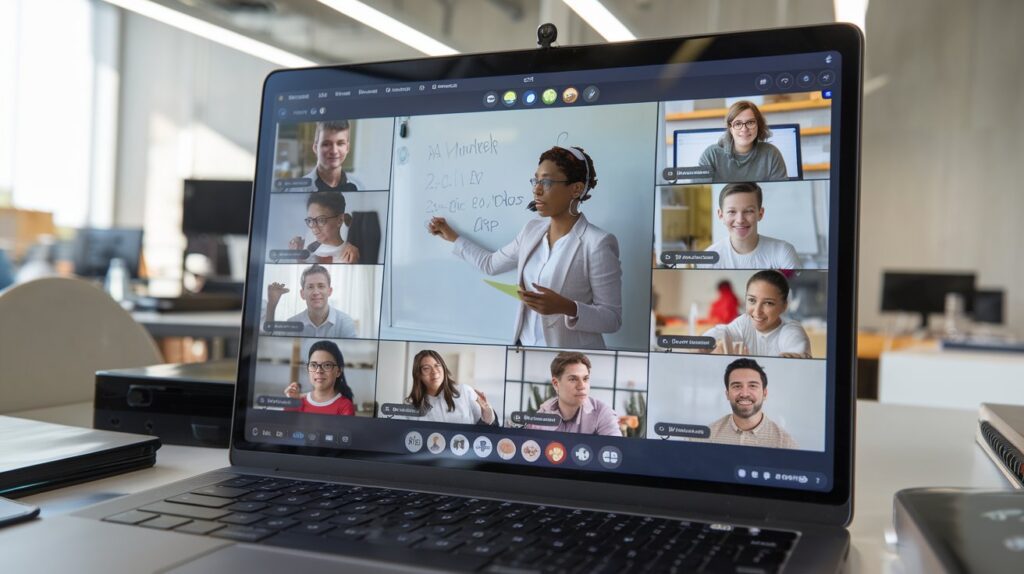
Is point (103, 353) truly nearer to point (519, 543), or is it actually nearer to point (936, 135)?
point (519, 543)

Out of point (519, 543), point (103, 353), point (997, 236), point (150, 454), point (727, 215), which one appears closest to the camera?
point (519, 543)

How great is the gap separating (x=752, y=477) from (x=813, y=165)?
0.24 meters

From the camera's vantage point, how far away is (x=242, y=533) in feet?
1.69

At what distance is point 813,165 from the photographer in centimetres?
59

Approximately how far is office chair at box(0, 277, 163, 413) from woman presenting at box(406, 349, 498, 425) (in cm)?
82

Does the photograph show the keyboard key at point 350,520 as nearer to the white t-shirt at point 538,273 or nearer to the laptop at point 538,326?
the laptop at point 538,326

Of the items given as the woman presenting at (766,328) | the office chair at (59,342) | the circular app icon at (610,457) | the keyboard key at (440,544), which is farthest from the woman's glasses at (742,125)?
the office chair at (59,342)

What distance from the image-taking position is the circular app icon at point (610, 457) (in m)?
0.61

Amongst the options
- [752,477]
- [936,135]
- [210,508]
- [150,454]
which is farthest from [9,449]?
[936,135]

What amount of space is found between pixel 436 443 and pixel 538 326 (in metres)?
0.13

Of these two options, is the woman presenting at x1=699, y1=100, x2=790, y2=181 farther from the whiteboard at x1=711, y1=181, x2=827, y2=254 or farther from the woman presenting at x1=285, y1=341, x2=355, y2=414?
the woman presenting at x1=285, y1=341, x2=355, y2=414

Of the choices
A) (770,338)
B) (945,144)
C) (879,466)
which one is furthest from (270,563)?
(945,144)

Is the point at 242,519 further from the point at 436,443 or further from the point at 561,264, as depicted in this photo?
the point at 561,264

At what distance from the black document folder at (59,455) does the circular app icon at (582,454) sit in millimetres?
409
